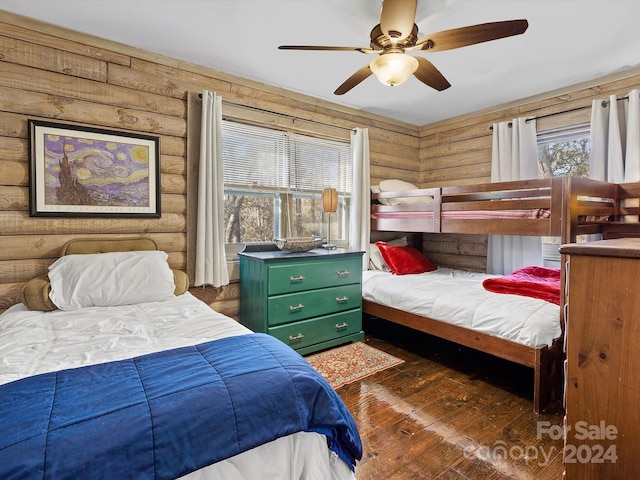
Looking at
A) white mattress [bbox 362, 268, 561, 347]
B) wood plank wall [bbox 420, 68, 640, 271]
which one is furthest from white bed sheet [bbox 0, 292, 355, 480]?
wood plank wall [bbox 420, 68, 640, 271]

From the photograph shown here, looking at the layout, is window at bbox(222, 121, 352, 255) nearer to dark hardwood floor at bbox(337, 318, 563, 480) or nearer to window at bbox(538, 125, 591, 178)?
dark hardwood floor at bbox(337, 318, 563, 480)

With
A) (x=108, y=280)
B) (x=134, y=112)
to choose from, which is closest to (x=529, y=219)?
(x=108, y=280)

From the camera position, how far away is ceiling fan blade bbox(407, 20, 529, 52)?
5.12ft

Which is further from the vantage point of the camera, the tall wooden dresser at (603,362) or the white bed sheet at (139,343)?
the white bed sheet at (139,343)

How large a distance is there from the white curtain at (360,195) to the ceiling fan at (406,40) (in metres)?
1.49

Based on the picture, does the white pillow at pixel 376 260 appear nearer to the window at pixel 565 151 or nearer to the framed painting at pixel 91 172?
the window at pixel 565 151

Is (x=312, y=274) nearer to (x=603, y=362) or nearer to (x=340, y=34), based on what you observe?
(x=340, y=34)

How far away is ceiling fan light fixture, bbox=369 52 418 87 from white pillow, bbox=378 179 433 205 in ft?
6.01

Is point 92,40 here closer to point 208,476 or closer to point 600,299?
point 208,476

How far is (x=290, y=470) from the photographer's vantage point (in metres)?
1.09

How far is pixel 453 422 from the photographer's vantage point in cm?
193

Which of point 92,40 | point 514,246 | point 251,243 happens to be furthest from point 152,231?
point 514,246

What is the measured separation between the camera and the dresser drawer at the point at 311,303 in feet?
8.86

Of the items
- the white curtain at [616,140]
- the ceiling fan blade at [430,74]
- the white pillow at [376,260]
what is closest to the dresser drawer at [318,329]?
the white pillow at [376,260]
